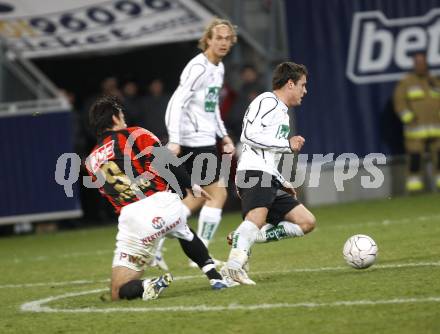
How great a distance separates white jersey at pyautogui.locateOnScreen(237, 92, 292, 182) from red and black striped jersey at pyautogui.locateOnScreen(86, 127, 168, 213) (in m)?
0.81

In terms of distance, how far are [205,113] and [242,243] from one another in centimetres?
249

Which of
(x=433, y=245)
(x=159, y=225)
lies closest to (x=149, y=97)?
(x=433, y=245)

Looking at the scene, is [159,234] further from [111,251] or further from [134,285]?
[111,251]

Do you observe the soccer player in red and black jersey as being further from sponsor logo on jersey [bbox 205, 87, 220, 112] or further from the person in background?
the person in background

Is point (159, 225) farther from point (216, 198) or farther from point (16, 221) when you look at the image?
point (16, 221)

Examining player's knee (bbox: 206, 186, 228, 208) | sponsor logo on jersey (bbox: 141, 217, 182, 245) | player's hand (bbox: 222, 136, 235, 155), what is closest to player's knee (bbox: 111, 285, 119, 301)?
sponsor logo on jersey (bbox: 141, 217, 182, 245)

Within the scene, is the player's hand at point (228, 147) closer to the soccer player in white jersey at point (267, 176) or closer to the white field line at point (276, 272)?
the white field line at point (276, 272)

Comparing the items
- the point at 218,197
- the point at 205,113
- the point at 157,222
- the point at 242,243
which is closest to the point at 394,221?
the point at 218,197

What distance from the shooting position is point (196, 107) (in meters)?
10.2

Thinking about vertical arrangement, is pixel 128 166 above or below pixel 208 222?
above

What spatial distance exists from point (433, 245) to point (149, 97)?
7897 millimetres

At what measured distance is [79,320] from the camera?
6.92 metres

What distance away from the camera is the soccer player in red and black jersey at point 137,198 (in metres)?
7.64

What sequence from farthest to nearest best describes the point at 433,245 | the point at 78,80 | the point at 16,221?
the point at 78,80
the point at 16,221
the point at 433,245
